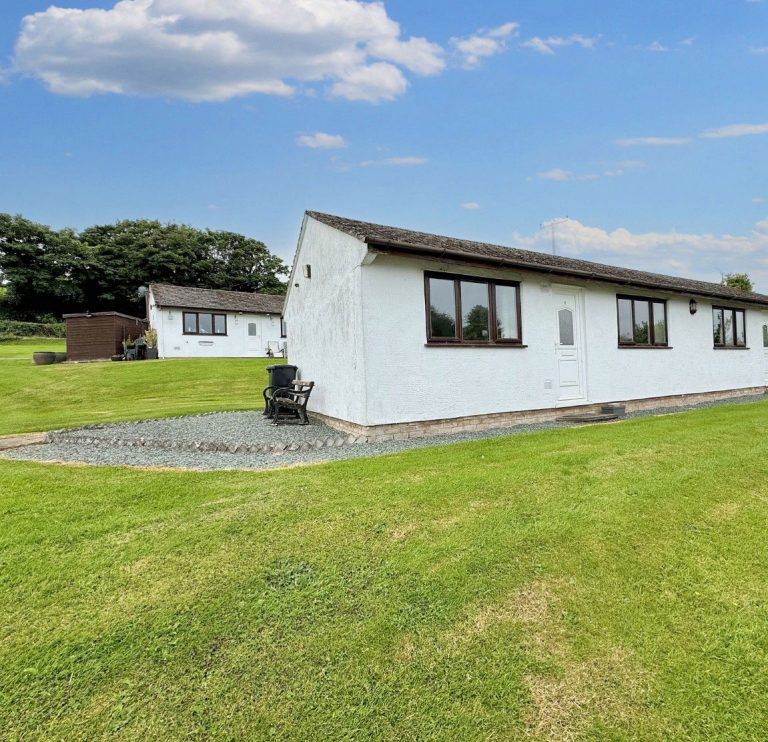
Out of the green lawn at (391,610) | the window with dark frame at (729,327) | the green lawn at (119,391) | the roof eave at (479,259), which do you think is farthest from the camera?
the window with dark frame at (729,327)

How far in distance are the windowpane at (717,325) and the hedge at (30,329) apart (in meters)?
48.4

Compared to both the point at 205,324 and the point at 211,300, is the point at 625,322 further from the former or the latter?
the point at 211,300

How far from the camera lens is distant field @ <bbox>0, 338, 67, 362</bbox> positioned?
99.5ft

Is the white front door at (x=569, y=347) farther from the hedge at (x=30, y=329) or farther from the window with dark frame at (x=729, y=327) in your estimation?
the hedge at (x=30, y=329)

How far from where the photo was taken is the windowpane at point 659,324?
11773 millimetres

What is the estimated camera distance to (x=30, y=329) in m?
39.8

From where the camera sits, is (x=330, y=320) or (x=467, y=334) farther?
(x=330, y=320)

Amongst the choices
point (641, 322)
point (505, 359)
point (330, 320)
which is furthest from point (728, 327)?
point (330, 320)

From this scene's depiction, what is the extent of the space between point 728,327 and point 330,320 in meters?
13.2

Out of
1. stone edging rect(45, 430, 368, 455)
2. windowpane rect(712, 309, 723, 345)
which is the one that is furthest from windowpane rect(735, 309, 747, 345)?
stone edging rect(45, 430, 368, 455)

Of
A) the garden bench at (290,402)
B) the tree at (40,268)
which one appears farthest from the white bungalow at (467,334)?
the tree at (40,268)

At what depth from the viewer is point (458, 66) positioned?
1383 centimetres

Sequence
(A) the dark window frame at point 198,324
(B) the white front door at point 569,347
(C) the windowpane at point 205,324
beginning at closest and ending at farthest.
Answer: (B) the white front door at point 569,347, (A) the dark window frame at point 198,324, (C) the windowpane at point 205,324

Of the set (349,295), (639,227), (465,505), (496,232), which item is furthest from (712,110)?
(465,505)
